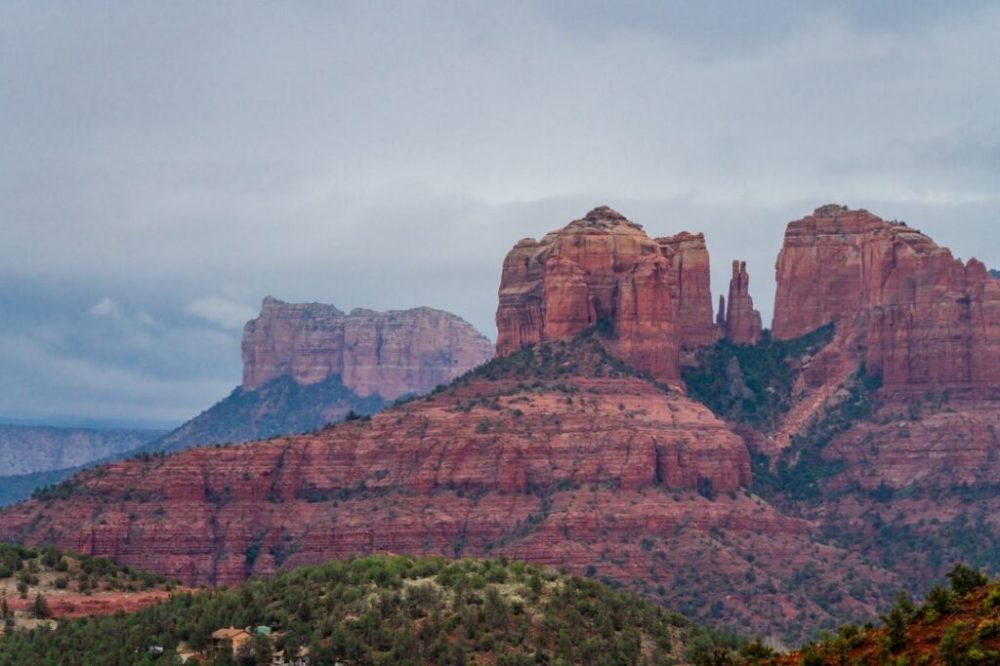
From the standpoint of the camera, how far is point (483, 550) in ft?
641

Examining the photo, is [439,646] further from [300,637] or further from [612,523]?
[612,523]

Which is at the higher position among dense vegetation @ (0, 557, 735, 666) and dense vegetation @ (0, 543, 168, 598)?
dense vegetation @ (0, 543, 168, 598)

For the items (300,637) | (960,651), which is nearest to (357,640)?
(300,637)

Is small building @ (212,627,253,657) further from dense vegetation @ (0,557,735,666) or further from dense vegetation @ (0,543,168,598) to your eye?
dense vegetation @ (0,543,168,598)

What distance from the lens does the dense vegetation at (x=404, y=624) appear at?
10469 centimetres

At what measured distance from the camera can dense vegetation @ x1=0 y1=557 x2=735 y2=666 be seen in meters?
105

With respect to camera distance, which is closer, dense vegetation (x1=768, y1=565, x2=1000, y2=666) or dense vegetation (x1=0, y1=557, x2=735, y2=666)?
Result: dense vegetation (x1=768, y1=565, x2=1000, y2=666)

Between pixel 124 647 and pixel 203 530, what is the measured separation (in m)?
91.4

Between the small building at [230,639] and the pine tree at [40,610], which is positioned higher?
the pine tree at [40,610]

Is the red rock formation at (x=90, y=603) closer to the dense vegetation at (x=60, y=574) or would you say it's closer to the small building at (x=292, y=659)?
the dense vegetation at (x=60, y=574)

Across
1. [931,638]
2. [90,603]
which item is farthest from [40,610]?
[931,638]

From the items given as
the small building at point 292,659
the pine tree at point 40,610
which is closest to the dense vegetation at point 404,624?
the small building at point 292,659

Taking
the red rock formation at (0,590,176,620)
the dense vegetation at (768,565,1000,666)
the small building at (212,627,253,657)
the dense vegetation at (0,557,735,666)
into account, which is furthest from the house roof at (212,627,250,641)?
the dense vegetation at (768,565,1000,666)

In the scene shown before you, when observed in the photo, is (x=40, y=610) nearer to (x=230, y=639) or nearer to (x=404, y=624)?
(x=230, y=639)
